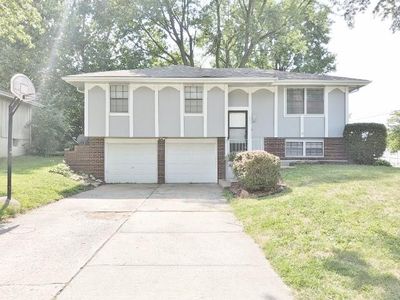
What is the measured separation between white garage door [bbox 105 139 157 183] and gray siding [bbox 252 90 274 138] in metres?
4.63

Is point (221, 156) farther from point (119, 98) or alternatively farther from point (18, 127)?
point (18, 127)

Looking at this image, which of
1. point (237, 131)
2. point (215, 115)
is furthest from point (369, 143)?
point (215, 115)

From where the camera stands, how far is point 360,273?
191 inches

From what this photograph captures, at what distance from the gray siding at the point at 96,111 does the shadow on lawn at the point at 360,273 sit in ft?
44.1

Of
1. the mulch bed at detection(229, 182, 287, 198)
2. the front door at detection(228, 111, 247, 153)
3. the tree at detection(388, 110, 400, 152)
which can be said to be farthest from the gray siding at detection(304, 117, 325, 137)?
the mulch bed at detection(229, 182, 287, 198)

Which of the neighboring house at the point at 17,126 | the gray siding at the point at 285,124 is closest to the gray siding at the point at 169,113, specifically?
the gray siding at the point at 285,124

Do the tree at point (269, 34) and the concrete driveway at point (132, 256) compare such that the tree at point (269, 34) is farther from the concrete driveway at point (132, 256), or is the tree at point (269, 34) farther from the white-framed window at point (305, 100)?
the concrete driveway at point (132, 256)

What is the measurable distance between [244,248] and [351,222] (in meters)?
2.00

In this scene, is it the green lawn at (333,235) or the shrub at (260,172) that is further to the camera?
the shrub at (260,172)

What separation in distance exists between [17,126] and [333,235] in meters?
20.6

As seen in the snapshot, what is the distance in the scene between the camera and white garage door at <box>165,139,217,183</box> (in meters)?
18.2

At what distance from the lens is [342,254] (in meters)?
5.60

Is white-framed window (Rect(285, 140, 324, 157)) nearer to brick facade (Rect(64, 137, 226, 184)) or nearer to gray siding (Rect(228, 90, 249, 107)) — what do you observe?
gray siding (Rect(228, 90, 249, 107))

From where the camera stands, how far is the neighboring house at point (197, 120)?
1755cm
